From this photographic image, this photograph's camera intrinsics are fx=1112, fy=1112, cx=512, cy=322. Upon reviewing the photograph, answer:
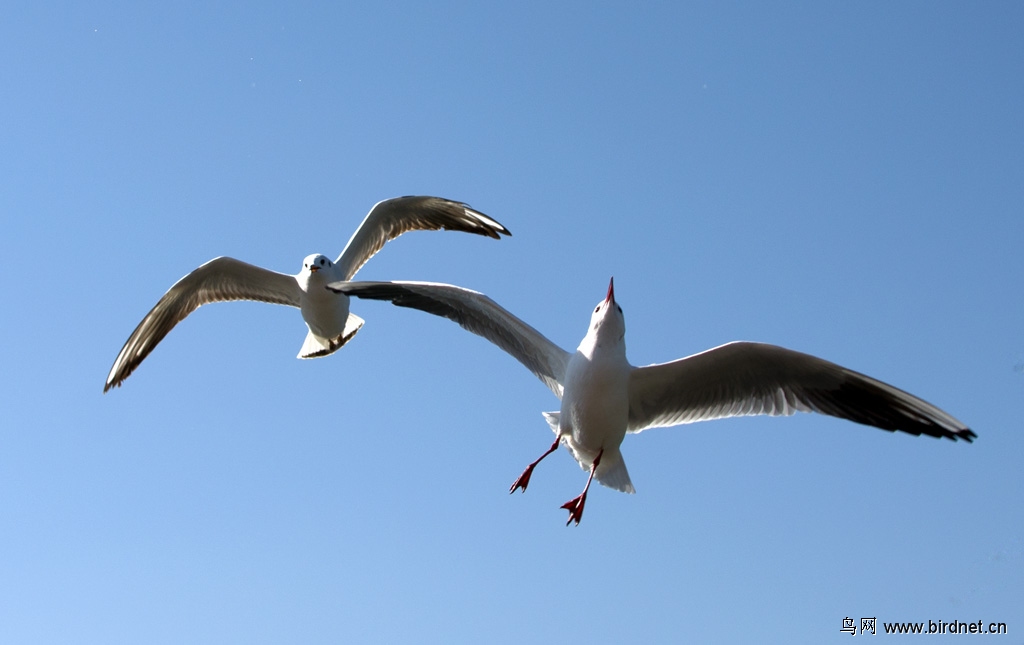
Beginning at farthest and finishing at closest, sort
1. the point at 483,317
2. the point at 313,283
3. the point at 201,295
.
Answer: the point at 201,295 < the point at 313,283 < the point at 483,317

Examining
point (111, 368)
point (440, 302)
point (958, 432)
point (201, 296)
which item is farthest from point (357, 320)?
point (958, 432)

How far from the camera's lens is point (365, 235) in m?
12.7

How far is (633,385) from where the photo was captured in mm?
8070

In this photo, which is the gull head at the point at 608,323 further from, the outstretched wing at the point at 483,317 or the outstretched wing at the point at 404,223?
the outstretched wing at the point at 404,223

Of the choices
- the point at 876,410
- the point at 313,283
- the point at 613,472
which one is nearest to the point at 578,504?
the point at 613,472

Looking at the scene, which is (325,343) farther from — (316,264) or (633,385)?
(633,385)

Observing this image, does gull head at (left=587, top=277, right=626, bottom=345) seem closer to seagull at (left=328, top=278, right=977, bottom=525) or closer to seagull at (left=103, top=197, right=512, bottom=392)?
seagull at (left=328, top=278, right=977, bottom=525)

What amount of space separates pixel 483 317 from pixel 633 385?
122cm

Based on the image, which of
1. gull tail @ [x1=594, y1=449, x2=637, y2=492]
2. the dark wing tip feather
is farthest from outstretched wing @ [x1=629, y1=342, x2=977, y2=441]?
gull tail @ [x1=594, y1=449, x2=637, y2=492]

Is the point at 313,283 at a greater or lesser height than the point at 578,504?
greater

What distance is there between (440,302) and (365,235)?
180 inches

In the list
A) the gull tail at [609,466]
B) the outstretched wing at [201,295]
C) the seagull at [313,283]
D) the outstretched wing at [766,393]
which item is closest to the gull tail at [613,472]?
the gull tail at [609,466]

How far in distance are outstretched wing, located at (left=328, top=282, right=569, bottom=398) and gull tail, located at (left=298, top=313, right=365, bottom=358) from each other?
3.86 metres

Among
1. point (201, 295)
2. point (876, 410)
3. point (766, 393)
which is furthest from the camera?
point (201, 295)
